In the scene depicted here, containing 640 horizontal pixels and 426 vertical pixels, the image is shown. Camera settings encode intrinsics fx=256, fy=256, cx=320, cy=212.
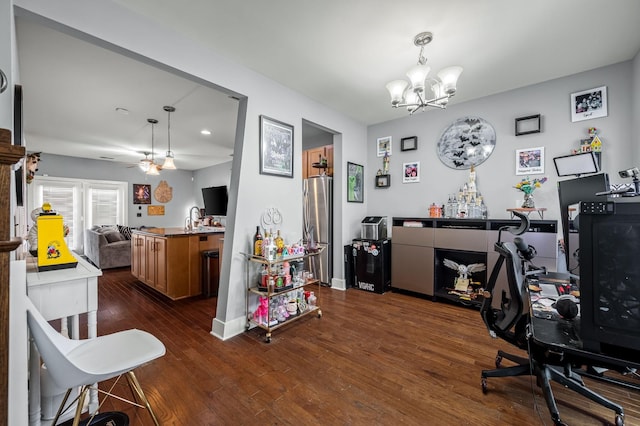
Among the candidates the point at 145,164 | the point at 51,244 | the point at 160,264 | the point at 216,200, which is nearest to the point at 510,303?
the point at 51,244

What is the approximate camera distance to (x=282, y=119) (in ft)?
9.76

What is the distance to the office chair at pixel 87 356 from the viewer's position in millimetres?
1084

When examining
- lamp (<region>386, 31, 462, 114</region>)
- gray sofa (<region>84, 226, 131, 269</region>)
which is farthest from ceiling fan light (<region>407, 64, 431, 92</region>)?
gray sofa (<region>84, 226, 131, 269</region>)

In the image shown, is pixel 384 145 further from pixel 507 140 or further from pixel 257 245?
pixel 257 245

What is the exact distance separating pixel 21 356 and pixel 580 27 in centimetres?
401

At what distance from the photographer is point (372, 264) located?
3.81 meters

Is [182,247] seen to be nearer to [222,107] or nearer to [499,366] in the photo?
[222,107]

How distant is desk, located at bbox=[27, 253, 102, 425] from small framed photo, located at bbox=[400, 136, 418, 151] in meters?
3.86

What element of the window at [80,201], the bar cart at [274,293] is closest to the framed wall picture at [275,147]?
the bar cart at [274,293]

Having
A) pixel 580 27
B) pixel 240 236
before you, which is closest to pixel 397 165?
pixel 580 27

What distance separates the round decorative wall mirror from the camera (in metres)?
3.34

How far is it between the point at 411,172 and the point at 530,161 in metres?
1.41

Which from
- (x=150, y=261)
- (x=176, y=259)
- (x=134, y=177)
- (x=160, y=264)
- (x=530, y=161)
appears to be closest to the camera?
(x=530, y=161)

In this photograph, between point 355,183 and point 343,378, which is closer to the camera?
point 343,378
